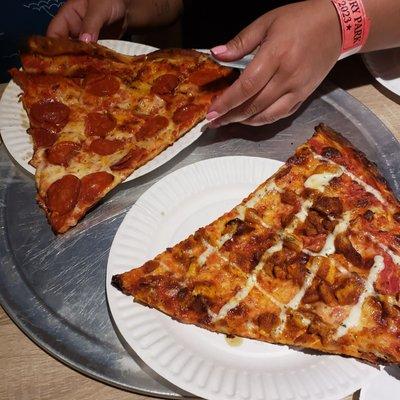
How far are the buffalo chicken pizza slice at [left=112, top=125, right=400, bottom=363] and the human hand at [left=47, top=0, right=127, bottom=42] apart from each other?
0.87m

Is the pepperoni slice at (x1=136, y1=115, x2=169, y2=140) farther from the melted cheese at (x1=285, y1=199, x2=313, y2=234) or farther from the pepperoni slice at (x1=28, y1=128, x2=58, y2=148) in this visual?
the melted cheese at (x1=285, y1=199, x2=313, y2=234)

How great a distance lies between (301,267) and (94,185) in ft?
2.09

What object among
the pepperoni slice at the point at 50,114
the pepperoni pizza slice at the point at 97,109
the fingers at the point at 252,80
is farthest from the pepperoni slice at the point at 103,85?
the fingers at the point at 252,80

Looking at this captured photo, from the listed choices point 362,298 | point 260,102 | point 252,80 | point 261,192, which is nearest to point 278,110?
point 260,102

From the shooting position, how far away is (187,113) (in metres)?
1.63

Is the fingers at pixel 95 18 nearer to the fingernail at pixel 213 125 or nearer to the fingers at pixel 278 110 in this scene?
the fingernail at pixel 213 125

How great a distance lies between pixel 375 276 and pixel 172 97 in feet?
2.90

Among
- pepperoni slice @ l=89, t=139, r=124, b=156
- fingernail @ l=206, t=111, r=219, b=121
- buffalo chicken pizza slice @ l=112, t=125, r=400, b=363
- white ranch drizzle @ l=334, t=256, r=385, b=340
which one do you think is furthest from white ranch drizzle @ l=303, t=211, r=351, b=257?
pepperoni slice @ l=89, t=139, r=124, b=156

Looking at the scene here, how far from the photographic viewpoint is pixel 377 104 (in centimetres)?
176

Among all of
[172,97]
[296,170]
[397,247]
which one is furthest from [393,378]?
[172,97]

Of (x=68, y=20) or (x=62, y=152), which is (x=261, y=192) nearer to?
(x=62, y=152)

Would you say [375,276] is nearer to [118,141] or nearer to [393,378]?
[393,378]

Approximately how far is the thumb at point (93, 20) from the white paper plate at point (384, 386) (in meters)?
1.37

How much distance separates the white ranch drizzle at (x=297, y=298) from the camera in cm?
117
